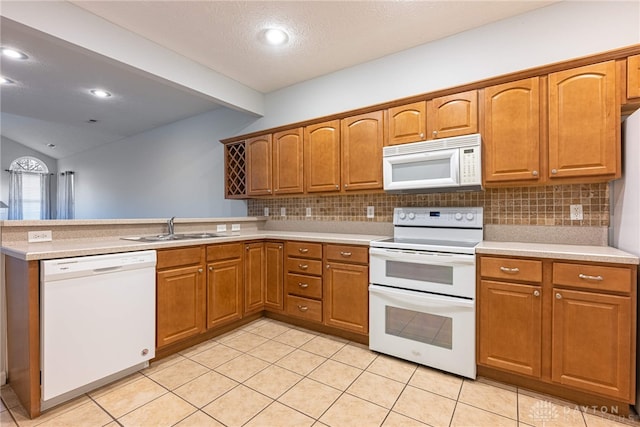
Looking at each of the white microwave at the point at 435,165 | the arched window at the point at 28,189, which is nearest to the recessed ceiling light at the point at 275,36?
the white microwave at the point at 435,165

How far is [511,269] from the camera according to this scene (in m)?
1.90

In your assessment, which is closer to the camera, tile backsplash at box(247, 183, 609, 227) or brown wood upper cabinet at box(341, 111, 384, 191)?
tile backsplash at box(247, 183, 609, 227)

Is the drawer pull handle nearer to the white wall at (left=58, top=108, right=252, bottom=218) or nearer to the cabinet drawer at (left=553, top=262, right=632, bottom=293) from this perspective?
the cabinet drawer at (left=553, top=262, right=632, bottom=293)

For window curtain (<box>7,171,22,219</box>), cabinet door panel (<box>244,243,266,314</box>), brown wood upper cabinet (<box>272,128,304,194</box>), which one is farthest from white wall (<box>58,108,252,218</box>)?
window curtain (<box>7,171,22,219</box>)

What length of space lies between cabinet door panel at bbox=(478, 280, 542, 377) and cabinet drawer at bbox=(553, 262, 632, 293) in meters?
0.15

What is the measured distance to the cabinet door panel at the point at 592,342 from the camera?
161cm

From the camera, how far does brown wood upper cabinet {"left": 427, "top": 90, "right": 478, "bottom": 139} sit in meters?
2.27

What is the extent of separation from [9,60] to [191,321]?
3.27 m

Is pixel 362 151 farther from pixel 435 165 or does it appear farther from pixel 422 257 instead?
pixel 422 257

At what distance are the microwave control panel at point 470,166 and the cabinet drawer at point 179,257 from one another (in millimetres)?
2207

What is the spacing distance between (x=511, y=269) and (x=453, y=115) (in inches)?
48.6

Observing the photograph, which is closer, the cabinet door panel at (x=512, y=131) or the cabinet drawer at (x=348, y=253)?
the cabinet door panel at (x=512, y=131)

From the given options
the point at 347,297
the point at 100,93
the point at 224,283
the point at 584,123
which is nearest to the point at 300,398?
the point at 347,297

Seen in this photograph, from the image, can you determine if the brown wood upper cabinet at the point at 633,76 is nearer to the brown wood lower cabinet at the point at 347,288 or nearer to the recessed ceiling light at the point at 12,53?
the brown wood lower cabinet at the point at 347,288
